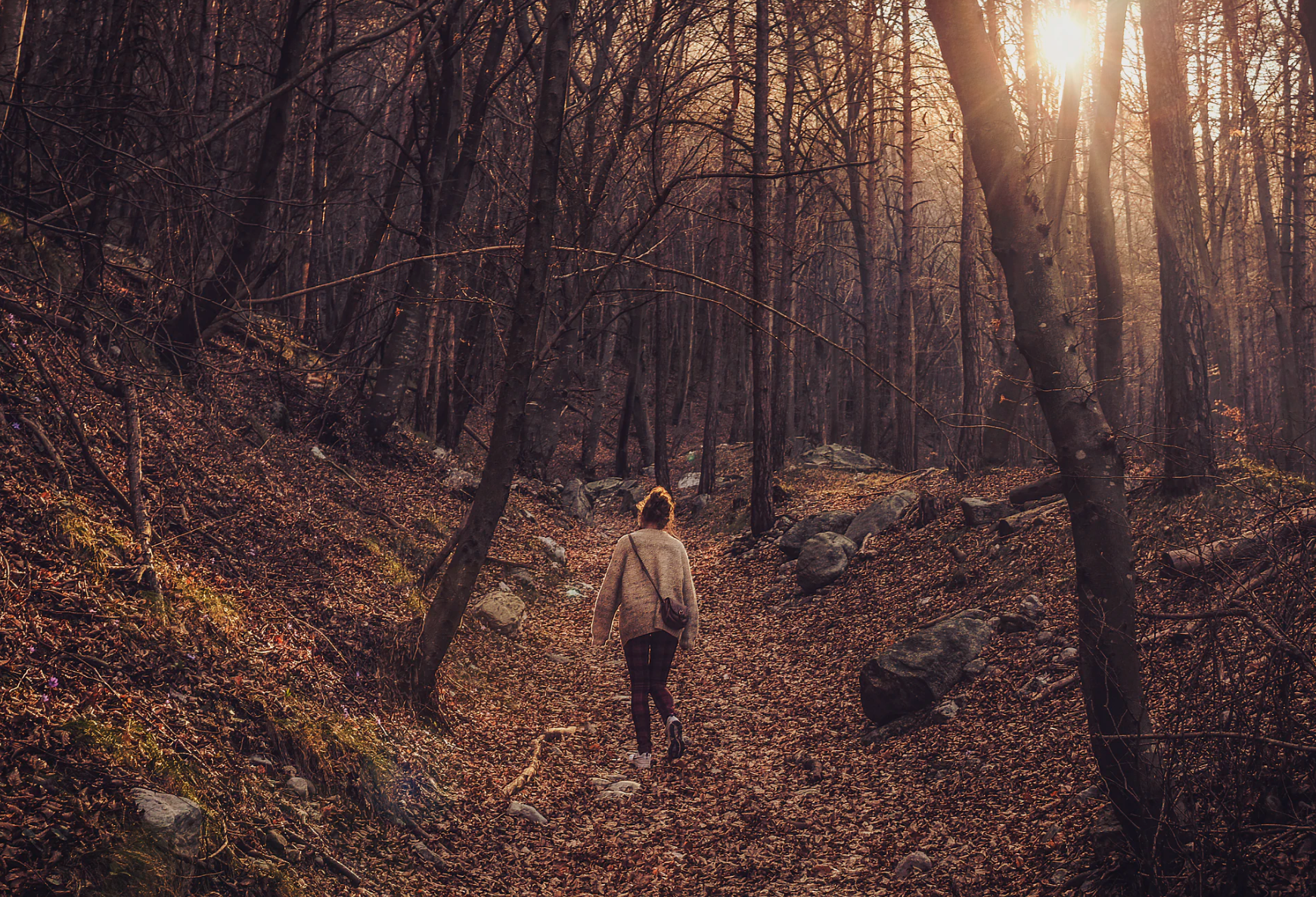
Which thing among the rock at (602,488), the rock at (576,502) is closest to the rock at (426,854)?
the rock at (576,502)

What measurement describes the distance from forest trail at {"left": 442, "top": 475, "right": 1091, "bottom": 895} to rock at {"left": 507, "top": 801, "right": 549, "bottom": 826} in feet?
0.30

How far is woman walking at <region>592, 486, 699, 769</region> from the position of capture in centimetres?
605

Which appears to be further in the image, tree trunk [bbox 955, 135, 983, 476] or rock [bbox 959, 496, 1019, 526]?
tree trunk [bbox 955, 135, 983, 476]

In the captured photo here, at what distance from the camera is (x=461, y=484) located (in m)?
13.4

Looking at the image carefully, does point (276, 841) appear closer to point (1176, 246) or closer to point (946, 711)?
point (946, 711)

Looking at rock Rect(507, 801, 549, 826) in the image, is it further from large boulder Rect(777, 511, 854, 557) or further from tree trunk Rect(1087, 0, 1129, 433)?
tree trunk Rect(1087, 0, 1129, 433)

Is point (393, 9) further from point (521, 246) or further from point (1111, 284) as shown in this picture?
point (1111, 284)

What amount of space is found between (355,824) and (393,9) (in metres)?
17.3

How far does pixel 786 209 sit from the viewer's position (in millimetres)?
17406

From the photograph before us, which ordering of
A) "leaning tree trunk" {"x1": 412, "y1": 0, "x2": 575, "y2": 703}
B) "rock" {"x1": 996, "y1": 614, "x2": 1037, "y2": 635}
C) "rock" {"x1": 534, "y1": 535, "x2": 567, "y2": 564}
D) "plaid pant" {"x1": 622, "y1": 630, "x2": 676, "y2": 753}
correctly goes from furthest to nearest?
1. "rock" {"x1": 534, "y1": 535, "x2": 567, "y2": 564}
2. "rock" {"x1": 996, "y1": 614, "x2": 1037, "y2": 635}
3. "leaning tree trunk" {"x1": 412, "y1": 0, "x2": 575, "y2": 703}
4. "plaid pant" {"x1": 622, "y1": 630, "x2": 676, "y2": 753}

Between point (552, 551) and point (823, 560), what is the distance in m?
4.35

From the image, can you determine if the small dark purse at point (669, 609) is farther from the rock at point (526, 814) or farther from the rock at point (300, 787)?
the rock at point (300, 787)

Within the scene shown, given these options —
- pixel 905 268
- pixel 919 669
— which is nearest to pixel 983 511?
pixel 919 669

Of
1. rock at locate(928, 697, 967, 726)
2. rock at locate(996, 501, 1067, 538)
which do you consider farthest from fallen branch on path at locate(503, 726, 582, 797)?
rock at locate(996, 501, 1067, 538)
